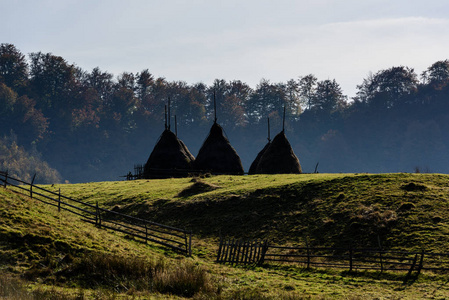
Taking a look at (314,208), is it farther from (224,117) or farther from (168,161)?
(224,117)

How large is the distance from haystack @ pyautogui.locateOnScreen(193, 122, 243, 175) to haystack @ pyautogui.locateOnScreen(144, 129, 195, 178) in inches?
61.1

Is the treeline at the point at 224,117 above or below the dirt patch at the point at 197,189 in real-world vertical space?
above

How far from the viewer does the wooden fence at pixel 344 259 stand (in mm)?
26531

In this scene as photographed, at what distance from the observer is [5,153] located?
11725 centimetres

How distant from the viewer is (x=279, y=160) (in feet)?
178

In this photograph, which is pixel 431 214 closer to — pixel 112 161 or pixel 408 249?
pixel 408 249

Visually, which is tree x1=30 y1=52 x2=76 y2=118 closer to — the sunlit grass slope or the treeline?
the treeline

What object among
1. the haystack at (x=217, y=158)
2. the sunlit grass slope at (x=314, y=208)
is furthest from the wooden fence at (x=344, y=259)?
the haystack at (x=217, y=158)

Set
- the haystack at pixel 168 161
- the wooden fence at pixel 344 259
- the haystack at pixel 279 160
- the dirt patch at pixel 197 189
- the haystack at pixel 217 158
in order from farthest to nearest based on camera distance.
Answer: the haystack at pixel 168 161 → the haystack at pixel 217 158 → the haystack at pixel 279 160 → the dirt patch at pixel 197 189 → the wooden fence at pixel 344 259

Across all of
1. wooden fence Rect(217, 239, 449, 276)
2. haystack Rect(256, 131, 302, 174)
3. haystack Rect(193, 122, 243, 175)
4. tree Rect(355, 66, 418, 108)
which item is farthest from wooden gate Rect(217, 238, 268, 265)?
tree Rect(355, 66, 418, 108)

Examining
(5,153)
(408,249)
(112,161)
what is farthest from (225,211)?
(112,161)

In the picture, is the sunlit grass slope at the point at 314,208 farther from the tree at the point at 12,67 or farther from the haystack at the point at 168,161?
the tree at the point at 12,67

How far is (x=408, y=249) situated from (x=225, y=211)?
13.4 m

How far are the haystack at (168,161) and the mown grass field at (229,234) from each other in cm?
596
